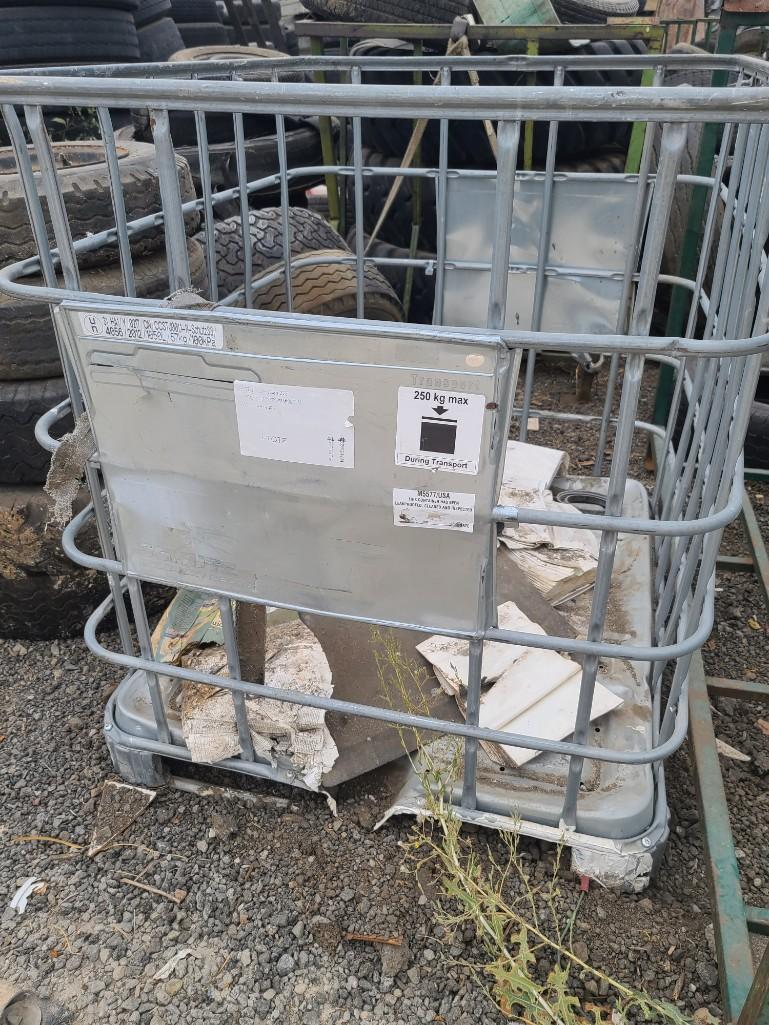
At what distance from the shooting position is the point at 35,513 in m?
2.29

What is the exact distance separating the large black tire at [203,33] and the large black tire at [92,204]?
589 centimetres

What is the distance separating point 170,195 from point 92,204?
0.92 meters

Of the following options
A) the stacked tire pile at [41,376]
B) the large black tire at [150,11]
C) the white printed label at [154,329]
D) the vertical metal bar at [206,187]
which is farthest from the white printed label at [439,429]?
the large black tire at [150,11]

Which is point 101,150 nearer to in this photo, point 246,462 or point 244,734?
point 246,462

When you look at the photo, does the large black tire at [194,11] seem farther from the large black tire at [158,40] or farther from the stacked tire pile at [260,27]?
the large black tire at [158,40]

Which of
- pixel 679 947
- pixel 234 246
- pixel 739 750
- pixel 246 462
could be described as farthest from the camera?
pixel 234 246

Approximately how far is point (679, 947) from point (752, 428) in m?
2.15

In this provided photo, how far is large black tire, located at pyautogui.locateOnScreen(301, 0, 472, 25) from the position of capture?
15.1 ft

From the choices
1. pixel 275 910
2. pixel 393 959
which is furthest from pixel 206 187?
pixel 393 959

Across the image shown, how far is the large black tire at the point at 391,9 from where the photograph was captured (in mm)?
4617

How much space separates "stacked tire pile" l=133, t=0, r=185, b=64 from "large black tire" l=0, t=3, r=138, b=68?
1.25m

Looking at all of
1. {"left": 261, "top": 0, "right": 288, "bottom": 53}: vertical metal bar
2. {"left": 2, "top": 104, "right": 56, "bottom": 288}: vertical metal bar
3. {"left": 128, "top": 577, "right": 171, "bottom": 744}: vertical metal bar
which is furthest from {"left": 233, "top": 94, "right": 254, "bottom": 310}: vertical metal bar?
{"left": 261, "top": 0, "right": 288, "bottom": 53}: vertical metal bar

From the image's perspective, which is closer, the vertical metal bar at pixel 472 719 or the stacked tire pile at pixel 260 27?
the vertical metal bar at pixel 472 719

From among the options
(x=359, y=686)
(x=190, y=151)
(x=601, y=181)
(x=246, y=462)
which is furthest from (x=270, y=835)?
(x=190, y=151)
